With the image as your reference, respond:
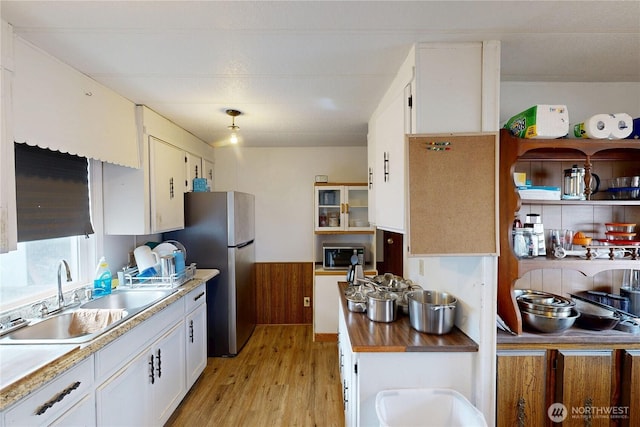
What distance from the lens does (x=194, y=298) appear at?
2502 mm

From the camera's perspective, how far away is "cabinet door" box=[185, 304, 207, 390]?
2.36m

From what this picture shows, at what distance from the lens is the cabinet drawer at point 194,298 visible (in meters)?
2.38

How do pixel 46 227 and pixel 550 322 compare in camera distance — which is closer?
pixel 550 322

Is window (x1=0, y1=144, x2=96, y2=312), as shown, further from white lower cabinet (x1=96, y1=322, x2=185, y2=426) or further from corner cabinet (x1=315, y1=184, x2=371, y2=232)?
corner cabinet (x1=315, y1=184, x2=371, y2=232)

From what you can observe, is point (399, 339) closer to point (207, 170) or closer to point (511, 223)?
point (511, 223)

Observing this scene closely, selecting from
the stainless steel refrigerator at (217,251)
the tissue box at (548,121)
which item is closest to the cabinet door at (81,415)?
the stainless steel refrigerator at (217,251)

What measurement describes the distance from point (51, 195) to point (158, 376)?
135 cm

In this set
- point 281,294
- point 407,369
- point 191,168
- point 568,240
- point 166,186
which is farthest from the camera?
point 281,294

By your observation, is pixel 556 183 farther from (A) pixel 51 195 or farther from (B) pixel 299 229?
(A) pixel 51 195

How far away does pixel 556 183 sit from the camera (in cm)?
184

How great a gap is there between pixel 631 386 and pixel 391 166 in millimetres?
1674

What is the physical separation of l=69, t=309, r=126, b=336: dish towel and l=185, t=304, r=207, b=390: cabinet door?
624mm

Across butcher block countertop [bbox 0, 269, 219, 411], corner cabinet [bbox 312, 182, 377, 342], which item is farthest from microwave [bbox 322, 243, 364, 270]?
butcher block countertop [bbox 0, 269, 219, 411]

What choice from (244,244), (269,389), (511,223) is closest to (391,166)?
(511,223)
